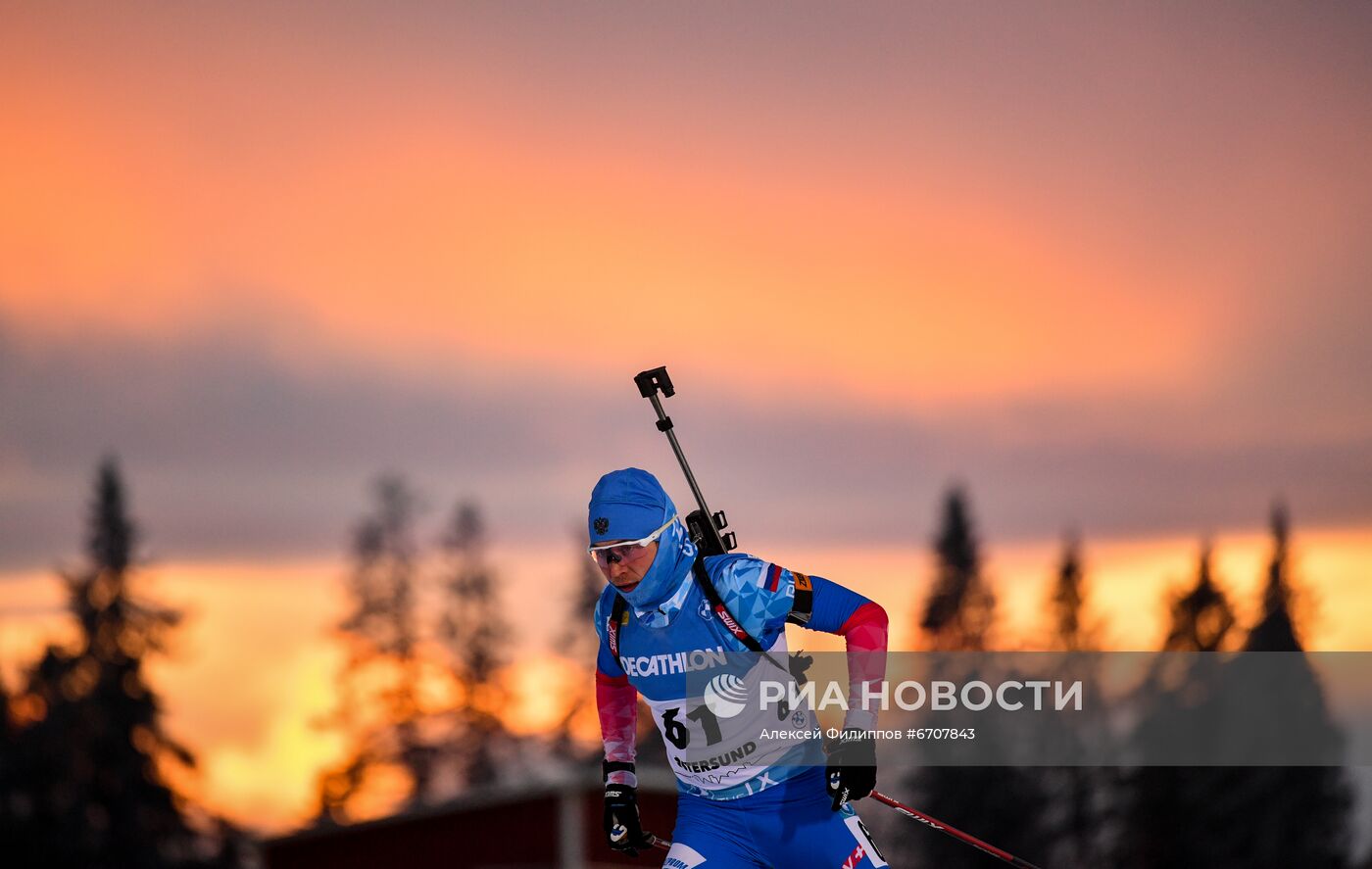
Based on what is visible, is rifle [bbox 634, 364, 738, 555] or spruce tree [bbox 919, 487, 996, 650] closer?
rifle [bbox 634, 364, 738, 555]

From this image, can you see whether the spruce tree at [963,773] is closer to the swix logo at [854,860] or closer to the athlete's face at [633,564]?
the swix logo at [854,860]

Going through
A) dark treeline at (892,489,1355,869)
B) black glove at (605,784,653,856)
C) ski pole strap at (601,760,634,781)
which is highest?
ski pole strap at (601,760,634,781)

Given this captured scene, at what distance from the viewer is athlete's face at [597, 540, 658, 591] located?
22.7 feet

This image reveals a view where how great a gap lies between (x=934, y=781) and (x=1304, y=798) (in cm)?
1081

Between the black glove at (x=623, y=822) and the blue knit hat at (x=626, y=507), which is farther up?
the blue knit hat at (x=626, y=507)

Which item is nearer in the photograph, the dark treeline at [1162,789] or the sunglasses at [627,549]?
the sunglasses at [627,549]

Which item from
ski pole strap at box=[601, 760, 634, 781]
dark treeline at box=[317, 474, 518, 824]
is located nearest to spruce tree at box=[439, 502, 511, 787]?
dark treeline at box=[317, 474, 518, 824]

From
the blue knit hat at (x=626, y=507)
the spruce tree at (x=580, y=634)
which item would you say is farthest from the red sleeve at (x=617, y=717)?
the spruce tree at (x=580, y=634)

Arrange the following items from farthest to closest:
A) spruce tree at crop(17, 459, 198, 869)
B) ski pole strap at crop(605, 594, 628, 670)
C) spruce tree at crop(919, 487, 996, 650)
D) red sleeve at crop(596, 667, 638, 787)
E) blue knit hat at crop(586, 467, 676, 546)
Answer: spruce tree at crop(919, 487, 996, 650), spruce tree at crop(17, 459, 198, 869), red sleeve at crop(596, 667, 638, 787), ski pole strap at crop(605, 594, 628, 670), blue knit hat at crop(586, 467, 676, 546)

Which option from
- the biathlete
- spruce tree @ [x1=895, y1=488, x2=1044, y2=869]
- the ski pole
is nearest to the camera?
the biathlete

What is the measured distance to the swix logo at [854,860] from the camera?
7.09 metres

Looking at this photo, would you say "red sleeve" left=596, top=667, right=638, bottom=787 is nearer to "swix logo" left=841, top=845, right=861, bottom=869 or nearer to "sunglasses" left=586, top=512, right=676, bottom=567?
"sunglasses" left=586, top=512, right=676, bottom=567

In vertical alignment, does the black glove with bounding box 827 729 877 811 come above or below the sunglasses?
below

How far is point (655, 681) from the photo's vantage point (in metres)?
7.23
